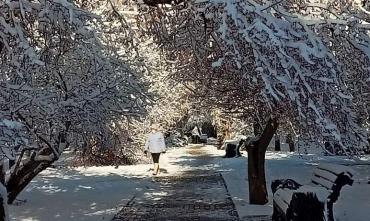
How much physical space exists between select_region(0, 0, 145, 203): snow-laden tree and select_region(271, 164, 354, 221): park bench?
285 cm

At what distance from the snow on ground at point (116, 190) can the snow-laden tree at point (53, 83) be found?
6.53 feet

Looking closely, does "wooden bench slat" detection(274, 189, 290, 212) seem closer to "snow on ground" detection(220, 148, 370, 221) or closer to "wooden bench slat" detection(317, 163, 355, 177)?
"wooden bench slat" detection(317, 163, 355, 177)

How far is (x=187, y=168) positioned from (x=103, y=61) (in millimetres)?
17525

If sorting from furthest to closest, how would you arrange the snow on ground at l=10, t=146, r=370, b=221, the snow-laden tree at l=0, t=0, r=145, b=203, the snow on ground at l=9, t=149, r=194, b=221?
the snow on ground at l=9, t=149, r=194, b=221 < the snow on ground at l=10, t=146, r=370, b=221 < the snow-laden tree at l=0, t=0, r=145, b=203

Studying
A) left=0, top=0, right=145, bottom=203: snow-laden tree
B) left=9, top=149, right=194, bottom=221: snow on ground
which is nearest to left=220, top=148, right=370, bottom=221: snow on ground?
left=9, top=149, right=194, bottom=221: snow on ground

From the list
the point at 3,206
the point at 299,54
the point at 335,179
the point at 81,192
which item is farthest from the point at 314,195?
the point at 81,192

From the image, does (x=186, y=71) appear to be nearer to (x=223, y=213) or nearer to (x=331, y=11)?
(x=223, y=213)

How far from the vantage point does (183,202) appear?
45.5ft

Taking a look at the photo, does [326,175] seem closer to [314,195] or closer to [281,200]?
[281,200]

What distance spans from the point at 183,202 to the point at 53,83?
Answer: 5862 millimetres

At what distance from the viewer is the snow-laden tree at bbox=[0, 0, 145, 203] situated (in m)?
5.29

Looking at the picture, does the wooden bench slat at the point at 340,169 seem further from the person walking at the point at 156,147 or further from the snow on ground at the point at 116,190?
the person walking at the point at 156,147

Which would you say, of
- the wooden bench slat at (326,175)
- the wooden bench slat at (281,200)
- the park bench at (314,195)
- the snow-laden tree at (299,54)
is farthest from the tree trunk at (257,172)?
the snow-laden tree at (299,54)

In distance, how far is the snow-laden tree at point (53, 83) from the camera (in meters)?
5.29
